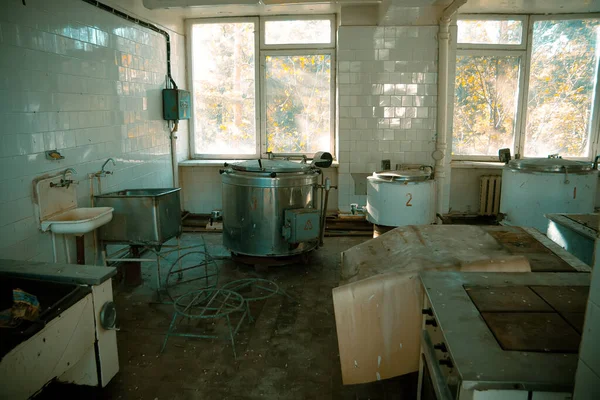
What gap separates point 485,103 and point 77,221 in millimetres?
5481

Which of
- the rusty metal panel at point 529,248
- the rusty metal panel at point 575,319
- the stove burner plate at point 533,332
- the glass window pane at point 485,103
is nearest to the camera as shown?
the stove burner plate at point 533,332

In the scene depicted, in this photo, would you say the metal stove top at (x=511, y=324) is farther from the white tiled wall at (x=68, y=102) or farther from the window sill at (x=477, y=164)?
the window sill at (x=477, y=164)

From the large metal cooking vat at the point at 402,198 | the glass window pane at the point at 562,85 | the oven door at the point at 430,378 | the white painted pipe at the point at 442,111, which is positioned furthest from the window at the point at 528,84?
the oven door at the point at 430,378

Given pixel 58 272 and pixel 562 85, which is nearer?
pixel 58 272

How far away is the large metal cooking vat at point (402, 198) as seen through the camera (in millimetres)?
4668

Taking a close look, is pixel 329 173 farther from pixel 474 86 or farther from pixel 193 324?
pixel 193 324

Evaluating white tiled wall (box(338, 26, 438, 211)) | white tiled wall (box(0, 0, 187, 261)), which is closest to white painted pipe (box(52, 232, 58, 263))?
white tiled wall (box(0, 0, 187, 261))

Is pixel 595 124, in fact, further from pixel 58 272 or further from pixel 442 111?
pixel 58 272

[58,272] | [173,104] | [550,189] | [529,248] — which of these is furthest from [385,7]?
[58,272]

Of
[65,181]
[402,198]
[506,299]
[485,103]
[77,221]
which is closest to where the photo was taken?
[506,299]

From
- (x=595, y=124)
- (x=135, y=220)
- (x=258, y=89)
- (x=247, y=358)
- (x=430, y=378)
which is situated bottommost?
(x=247, y=358)

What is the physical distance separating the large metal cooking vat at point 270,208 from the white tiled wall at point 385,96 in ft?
5.49

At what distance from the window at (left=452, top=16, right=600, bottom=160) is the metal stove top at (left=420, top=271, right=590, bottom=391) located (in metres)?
4.95

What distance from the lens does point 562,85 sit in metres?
6.28
